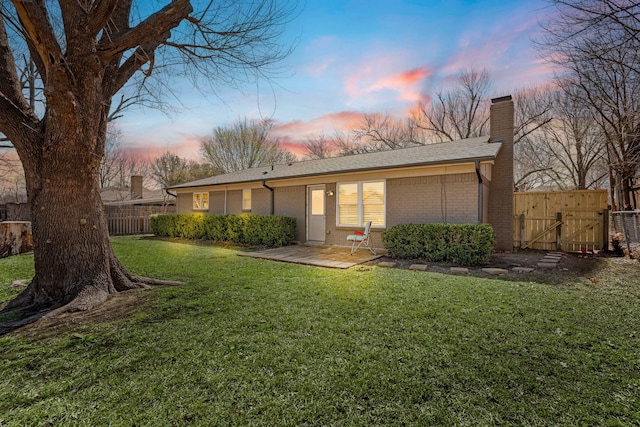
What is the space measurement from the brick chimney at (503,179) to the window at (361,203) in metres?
3.38

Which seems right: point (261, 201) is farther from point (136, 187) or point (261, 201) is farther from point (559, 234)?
point (136, 187)

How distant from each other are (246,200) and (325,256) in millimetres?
6207

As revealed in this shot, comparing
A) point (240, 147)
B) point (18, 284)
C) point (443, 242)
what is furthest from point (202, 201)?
point (240, 147)

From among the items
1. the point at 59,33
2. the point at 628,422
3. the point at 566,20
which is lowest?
the point at 628,422

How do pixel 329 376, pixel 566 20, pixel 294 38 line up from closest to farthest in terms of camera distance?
pixel 329 376 < pixel 294 38 < pixel 566 20

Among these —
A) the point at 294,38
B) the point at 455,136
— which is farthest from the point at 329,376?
the point at 455,136

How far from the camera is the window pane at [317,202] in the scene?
1058cm

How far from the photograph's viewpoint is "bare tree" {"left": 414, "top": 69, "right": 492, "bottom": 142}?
21000mm

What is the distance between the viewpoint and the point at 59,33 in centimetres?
473

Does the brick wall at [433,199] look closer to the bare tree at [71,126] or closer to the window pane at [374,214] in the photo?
the window pane at [374,214]

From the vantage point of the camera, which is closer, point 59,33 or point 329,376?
point 329,376

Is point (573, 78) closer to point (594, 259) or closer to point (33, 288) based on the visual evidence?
point (594, 259)

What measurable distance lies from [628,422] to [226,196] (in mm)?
13557

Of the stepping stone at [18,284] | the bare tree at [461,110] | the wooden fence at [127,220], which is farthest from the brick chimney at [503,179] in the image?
the wooden fence at [127,220]
